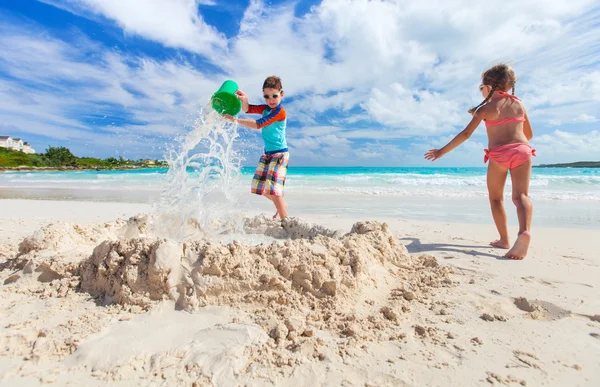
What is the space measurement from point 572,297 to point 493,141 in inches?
69.9

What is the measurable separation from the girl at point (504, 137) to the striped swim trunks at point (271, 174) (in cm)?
167

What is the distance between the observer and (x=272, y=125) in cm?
419

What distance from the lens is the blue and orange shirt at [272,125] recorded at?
13.6 feet

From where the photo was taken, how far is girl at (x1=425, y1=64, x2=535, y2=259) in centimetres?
329

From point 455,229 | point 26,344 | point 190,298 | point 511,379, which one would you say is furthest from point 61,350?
point 455,229

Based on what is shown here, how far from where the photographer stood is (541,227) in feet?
15.8

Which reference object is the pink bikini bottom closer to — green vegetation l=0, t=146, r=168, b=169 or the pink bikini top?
the pink bikini top

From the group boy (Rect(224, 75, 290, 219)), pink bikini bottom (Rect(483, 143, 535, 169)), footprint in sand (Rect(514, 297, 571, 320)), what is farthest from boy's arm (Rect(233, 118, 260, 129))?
footprint in sand (Rect(514, 297, 571, 320))

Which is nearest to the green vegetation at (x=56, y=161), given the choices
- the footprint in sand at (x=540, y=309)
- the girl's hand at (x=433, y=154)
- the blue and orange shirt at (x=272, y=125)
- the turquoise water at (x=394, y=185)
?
the turquoise water at (x=394, y=185)

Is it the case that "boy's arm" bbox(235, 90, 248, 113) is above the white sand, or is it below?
above

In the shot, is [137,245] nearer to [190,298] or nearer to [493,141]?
[190,298]

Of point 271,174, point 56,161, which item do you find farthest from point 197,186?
point 56,161

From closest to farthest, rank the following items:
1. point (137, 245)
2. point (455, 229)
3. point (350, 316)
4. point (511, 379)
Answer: point (511, 379) < point (350, 316) < point (137, 245) < point (455, 229)

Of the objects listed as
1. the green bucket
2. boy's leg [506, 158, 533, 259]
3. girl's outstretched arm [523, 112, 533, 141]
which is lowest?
boy's leg [506, 158, 533, 259]
